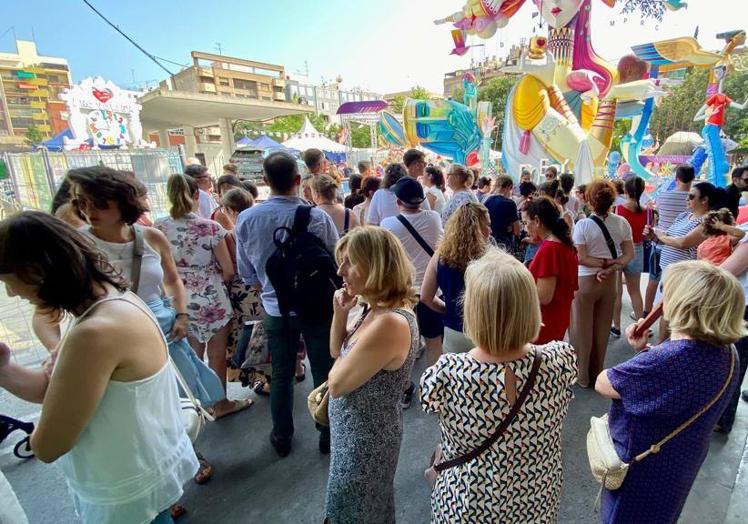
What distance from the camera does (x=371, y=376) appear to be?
131 cm

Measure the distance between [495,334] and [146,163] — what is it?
7064 mm

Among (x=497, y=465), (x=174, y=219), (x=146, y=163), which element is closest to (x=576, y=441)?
(x=497, y=465)

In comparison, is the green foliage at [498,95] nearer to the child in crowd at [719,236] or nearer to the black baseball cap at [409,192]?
the child in crowd at [719,236]

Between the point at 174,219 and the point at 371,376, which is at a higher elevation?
the point at 174,219

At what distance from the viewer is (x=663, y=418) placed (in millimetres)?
1304

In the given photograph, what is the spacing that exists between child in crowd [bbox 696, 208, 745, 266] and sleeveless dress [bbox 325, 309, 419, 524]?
7.87ft

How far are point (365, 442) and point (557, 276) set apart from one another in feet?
5.46

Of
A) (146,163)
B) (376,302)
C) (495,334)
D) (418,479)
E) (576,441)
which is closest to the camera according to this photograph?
(495,334)

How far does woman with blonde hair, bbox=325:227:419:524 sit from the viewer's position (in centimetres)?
137

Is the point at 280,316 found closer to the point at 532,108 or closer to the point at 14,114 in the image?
the point at 532,108

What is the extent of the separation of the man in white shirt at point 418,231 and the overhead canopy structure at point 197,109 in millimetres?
12736

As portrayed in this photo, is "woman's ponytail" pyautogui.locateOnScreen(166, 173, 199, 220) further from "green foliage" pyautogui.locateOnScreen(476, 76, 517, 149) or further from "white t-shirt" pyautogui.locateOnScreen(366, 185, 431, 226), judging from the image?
"green foliage" pyautogui.locateOnScreen(476, 76, 517, 149)

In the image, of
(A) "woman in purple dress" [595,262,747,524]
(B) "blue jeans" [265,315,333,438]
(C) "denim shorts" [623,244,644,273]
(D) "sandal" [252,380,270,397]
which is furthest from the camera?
(C) "denim shorts" [623,244,644,273]

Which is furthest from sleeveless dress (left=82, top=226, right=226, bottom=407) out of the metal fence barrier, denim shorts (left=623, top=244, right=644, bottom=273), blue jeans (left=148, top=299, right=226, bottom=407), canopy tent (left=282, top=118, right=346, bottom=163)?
canopy tent (left=282, top=118, right=346, bottom=163)
